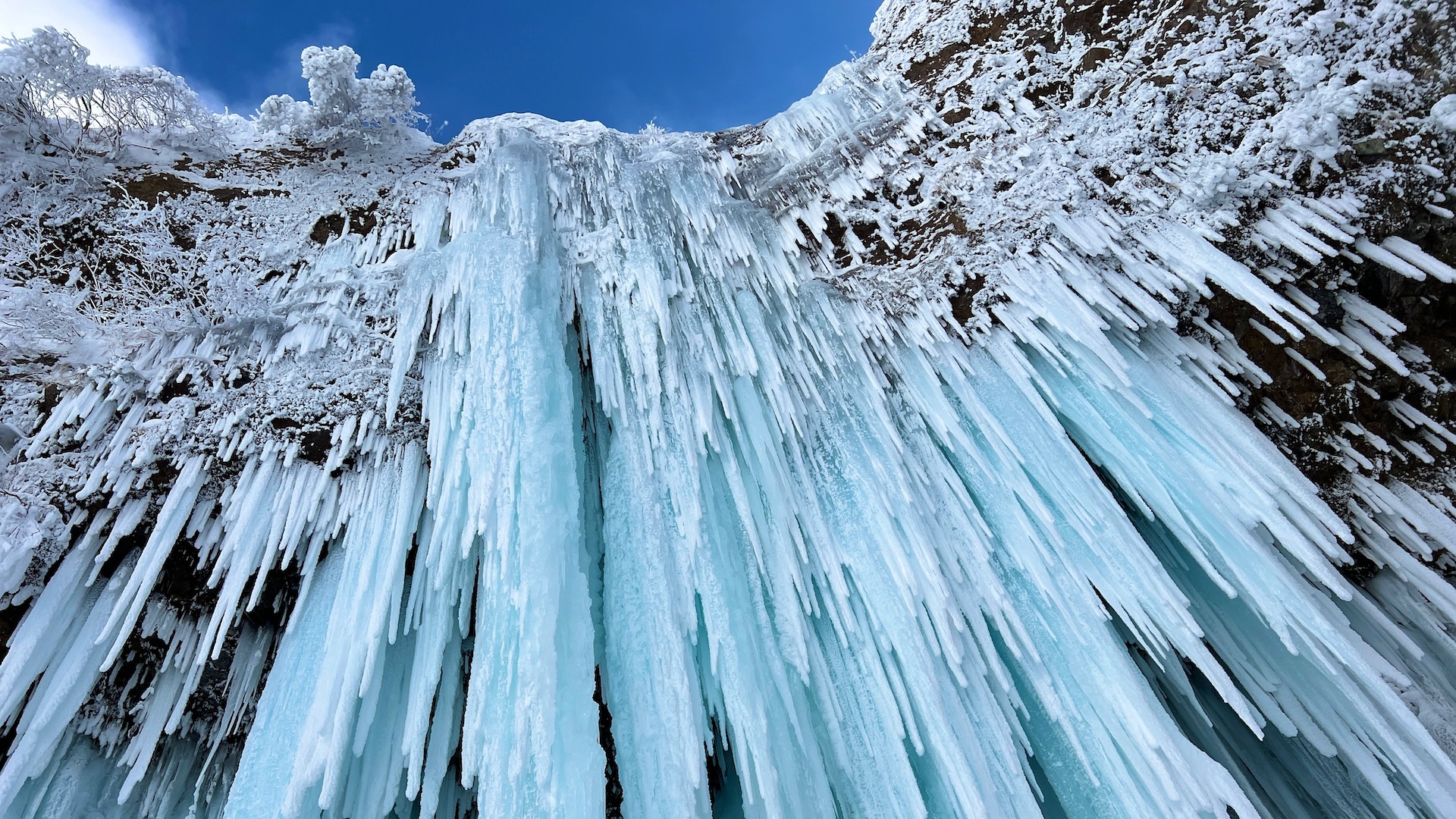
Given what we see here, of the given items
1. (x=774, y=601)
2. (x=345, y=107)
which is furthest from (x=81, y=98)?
(x=774, y=601)

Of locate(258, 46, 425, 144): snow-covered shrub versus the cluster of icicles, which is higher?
locate(258, 46, 425, 144): snow-covered shrub

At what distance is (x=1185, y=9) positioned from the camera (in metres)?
5.49


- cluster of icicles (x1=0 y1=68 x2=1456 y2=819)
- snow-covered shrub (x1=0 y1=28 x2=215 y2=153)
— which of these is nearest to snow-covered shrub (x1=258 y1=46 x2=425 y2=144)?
snow-covered shrub (x1=0 y1=28 x2=215 y2=153)

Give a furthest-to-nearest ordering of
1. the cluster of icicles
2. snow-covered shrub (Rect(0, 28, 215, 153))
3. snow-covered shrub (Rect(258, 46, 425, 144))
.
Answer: snow-covered shrub (Rect(258, 46, 425, 144)), snow-covered shrub (Rect(0, 28, 215, 153)), the cluster of icicles

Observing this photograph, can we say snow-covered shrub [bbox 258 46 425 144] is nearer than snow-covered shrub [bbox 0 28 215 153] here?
No

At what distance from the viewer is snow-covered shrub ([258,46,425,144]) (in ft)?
22.2

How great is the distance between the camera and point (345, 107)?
277 inches

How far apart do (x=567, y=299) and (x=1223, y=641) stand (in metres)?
5.85

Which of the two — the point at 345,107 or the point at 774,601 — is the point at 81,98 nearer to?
the point at 345,107

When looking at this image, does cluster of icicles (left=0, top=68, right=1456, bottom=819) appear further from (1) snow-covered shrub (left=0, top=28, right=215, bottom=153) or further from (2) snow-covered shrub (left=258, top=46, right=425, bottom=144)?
(1) snow-covered shrub (left=0, top=28, right=215, bottom=153)

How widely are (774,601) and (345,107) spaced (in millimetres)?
7255

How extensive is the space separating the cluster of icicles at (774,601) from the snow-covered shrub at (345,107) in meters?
3.19

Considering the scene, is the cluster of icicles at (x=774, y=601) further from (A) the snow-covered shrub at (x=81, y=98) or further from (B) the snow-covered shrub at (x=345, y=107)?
(A) the snow-covered shrub at (x=81, y=98)

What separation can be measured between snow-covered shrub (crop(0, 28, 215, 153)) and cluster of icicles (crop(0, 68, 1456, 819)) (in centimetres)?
378
